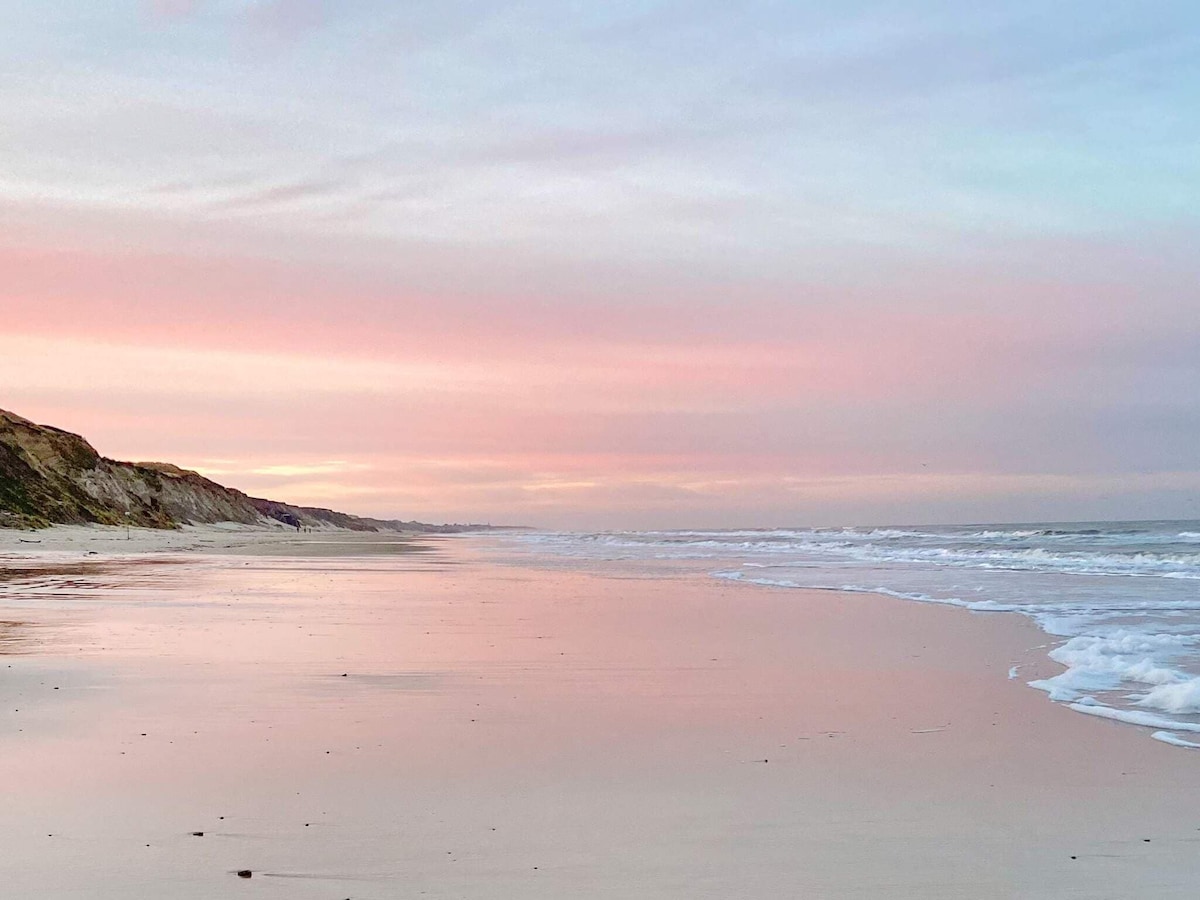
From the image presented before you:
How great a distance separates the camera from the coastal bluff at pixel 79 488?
49531 millimetres

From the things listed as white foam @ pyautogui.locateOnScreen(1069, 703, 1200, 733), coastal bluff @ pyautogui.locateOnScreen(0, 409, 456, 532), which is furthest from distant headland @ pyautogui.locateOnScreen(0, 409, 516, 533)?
white foam @ pyautogui.locateOnScreen(1069, 703, 1200, 733)

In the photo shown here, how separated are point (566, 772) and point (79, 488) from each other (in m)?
61.9

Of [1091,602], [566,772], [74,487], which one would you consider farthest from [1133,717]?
[74,487]

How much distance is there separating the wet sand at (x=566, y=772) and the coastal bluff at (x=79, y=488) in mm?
39828

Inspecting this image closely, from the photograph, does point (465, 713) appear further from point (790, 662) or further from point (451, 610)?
point (451, 610)

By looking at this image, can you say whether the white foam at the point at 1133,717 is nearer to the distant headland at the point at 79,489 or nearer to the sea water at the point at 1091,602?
the sea water at the point at 1091,602

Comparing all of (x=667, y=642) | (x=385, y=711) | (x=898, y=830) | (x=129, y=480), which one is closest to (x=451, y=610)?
(x=667, y=642)

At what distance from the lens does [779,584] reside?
23172 millimetres

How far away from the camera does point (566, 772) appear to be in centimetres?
596

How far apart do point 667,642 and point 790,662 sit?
1.94 meters

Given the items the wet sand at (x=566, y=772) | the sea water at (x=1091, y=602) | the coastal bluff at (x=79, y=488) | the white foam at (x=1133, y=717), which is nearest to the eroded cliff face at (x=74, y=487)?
the coastal bluff at (x=79, y=488)

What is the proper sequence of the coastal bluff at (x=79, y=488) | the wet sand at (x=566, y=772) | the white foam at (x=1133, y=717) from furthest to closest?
the coastal bluff at (x=79, y=488) < the white foam at (x=1133, y=717) < the wet sand at (x=566, y=772)

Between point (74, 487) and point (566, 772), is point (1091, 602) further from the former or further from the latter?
point (74, 487)

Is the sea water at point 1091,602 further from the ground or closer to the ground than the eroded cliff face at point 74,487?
closer to the ground
